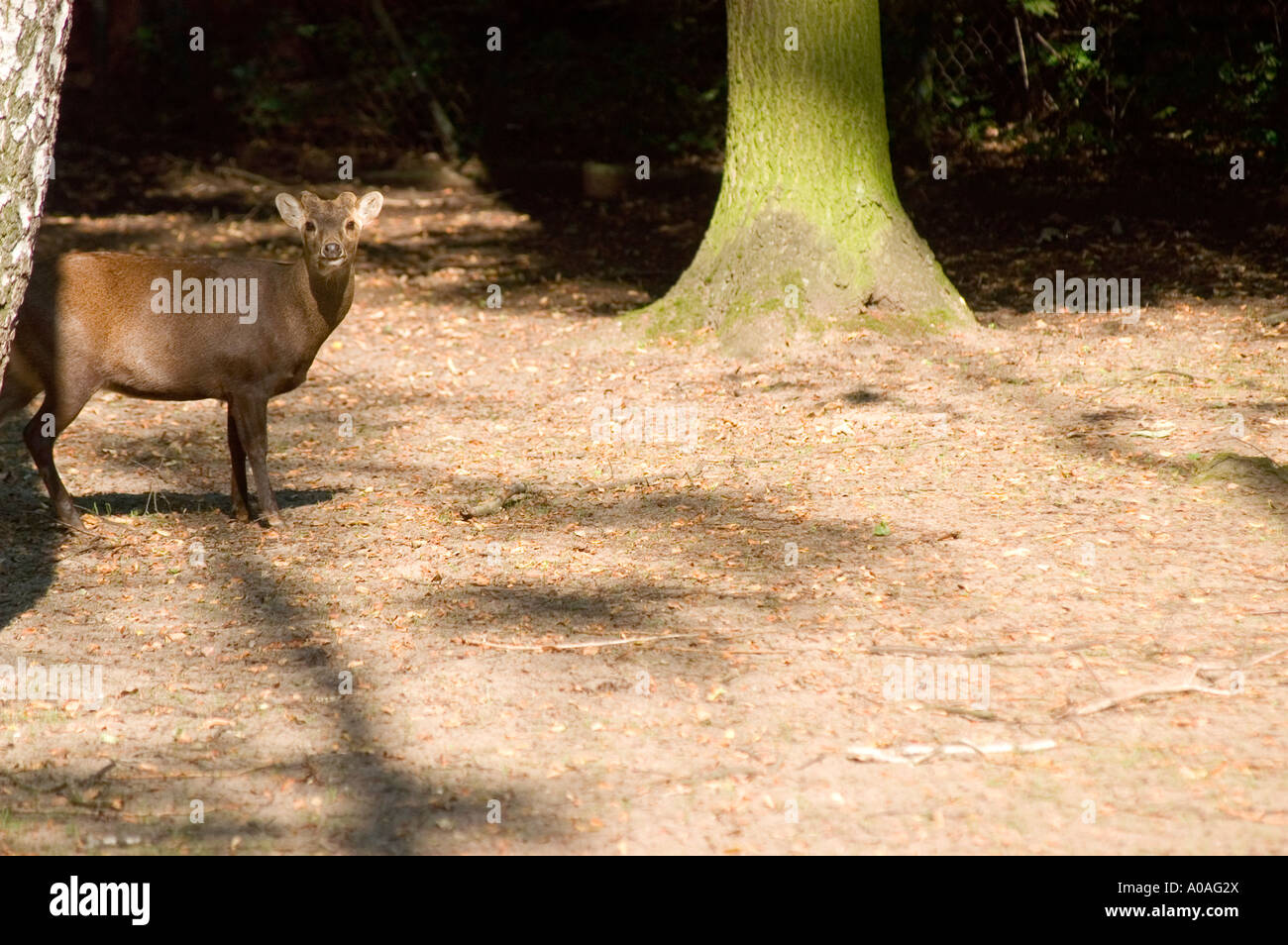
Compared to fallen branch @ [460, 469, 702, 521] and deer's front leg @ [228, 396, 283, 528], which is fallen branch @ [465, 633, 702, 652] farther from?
deer's front leg @ [228, 396, 283, 528]

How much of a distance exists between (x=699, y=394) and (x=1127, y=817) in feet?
16.6

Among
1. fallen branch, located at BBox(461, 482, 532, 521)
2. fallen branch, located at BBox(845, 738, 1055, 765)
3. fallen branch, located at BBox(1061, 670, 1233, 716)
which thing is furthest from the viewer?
fallen branch, located at BBox(461, 482, 532, 521)

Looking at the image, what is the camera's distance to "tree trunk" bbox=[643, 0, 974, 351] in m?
9.34

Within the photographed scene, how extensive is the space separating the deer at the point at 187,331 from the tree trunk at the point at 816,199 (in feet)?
10.0

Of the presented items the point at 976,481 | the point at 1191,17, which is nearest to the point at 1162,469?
the point at 976,481

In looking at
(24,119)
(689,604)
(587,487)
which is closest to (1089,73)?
(587,487)

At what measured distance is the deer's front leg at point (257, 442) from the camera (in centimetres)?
691

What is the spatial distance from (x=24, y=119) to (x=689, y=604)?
2.81m

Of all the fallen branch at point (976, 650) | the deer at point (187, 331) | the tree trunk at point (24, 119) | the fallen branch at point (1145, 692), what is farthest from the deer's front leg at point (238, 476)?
the fallen branch at point (1145, 692)

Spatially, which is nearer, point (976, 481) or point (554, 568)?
point (554, 568)

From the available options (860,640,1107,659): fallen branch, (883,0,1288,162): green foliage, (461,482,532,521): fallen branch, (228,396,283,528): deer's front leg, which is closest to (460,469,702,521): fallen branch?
(461,482,532,521): fallen branch

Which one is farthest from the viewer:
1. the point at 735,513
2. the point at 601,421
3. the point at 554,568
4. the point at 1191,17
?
the point at 1191,17

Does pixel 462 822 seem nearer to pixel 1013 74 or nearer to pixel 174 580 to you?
pixel 174 580

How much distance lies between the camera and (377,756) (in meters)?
4.52
